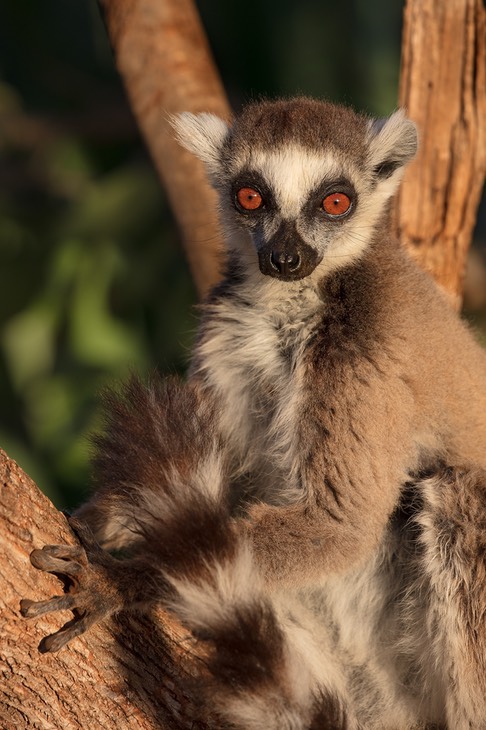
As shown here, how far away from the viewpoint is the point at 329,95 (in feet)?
15.3

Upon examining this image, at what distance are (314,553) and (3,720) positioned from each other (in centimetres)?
76

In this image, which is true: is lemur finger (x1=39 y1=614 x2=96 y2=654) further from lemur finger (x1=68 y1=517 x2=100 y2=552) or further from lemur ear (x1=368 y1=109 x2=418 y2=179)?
lemur ear (x1=368 y1=109 x2=418 y2=179)

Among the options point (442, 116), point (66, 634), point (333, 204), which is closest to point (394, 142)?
point (333, 204)

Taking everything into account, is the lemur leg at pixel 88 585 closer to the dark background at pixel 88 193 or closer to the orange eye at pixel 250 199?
the orange eye at pixel 250 199

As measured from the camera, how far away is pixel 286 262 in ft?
7.62

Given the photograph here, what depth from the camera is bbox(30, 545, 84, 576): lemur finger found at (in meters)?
1.77

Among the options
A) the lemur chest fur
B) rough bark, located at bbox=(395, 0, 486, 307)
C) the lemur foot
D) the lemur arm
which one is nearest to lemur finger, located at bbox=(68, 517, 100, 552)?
the lemur foot

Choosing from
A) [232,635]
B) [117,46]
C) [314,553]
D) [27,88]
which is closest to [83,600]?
[232,635]

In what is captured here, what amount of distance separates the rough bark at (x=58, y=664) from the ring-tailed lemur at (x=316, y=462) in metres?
0.06

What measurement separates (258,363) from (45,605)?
0.92m

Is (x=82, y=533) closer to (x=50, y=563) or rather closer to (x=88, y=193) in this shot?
(x=50, y=563)

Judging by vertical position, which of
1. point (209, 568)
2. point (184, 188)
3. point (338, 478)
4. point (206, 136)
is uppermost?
point (206, 136)

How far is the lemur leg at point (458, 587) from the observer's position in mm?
2174

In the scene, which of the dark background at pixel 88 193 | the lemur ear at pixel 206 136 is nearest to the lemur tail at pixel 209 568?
the lemur ear at pixel 206 136
